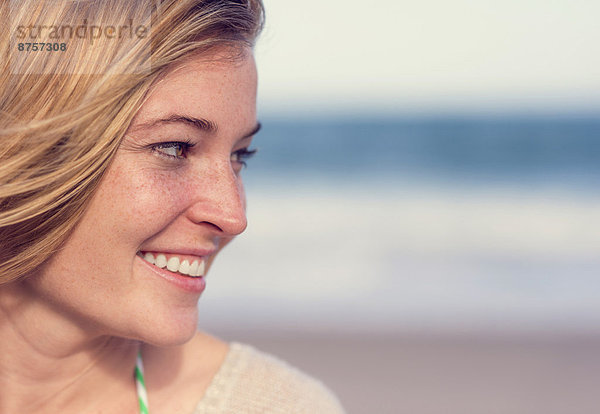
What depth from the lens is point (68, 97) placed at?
5.83 feet

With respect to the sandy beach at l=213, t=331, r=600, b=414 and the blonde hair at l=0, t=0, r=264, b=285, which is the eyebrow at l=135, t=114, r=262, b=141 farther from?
the sandy beach at l=213, t=331, r=600, b=414

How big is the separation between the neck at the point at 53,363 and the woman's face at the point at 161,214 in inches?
4.0

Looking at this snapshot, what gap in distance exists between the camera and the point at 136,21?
1.79 meters

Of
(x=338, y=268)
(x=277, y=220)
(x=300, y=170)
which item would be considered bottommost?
(x=338, y=268)

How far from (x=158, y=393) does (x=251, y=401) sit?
0.30m

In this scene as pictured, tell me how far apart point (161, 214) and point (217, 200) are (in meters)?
0.17

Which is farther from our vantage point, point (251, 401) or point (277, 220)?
point (277, 220)

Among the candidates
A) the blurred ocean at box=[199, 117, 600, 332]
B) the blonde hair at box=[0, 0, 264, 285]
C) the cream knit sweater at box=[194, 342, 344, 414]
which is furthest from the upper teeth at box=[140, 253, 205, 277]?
the blurred ocean at box=[199, 117, 600, 332]

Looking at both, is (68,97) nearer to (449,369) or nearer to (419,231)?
(449,369)

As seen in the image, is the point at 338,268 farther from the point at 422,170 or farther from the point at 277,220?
the point at 422,170

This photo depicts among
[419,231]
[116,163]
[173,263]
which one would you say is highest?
[419,231]

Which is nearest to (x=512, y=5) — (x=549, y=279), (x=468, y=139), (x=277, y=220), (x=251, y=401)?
(x=468, y=139)

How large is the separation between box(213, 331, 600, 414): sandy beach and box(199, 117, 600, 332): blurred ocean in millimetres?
287

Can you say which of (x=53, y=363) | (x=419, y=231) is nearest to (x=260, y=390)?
(x=53, y=363)
